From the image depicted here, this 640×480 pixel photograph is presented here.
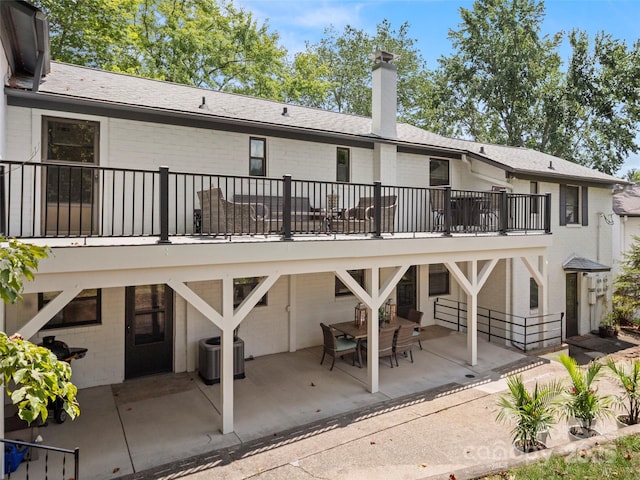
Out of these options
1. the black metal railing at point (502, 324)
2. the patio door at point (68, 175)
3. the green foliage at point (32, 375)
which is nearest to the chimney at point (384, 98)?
the black metal railing at point (502, 324)

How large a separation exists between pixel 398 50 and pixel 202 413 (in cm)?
2801

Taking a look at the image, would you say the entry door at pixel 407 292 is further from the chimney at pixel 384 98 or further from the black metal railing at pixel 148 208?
the chimney at pixel 384 98

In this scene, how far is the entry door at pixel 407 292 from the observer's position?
1203cm

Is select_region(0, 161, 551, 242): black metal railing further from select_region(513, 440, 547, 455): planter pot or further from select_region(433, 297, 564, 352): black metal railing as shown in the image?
select_region(513, 440, 547, 455): planter pot

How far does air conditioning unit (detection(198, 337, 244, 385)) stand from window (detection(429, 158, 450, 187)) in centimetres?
757

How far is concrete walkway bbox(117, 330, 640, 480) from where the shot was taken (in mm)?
5094

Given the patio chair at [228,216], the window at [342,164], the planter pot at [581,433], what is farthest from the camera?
the window at [342,164]

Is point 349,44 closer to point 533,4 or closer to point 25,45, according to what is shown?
point 533,4

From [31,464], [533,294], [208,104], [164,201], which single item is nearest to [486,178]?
[533,294]

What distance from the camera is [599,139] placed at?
24.0m

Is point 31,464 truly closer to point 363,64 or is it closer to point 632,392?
point 632,392

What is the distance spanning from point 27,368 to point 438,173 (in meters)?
11.6

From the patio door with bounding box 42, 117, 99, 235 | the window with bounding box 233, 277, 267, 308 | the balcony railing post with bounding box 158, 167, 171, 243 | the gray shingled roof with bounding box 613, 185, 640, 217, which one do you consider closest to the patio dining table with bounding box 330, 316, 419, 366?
the window with bounding box 233, 277, 267, 308

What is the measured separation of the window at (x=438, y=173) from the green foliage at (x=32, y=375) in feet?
35.9
